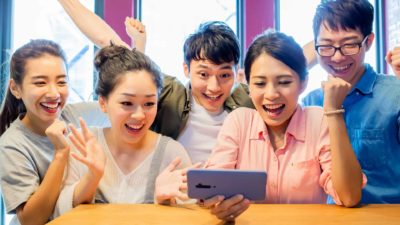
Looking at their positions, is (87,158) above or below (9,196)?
above

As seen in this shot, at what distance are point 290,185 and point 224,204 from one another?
1.41 feet

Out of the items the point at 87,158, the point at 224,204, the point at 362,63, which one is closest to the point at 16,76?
the point at 87,158

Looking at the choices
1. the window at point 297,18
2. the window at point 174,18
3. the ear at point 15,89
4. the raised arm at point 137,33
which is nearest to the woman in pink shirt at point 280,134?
the raised arm at point 137,33

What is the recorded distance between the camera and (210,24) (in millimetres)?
1880

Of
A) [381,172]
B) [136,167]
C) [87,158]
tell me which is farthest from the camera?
[381,172]

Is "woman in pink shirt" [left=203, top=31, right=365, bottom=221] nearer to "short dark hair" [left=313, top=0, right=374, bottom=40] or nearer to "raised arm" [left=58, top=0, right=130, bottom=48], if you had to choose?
"short dark hair" [left=313, top=0, right=374, bottom=40]

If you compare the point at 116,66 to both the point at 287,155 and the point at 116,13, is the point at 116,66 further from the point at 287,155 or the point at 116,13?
the point at 116,13

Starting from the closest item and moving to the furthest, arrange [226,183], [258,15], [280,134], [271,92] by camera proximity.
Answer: [226,183]
[271,92]
[280,134]
[258,15]

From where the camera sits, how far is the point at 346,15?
1.73 metres

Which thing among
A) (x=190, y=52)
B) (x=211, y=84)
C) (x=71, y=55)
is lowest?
(x=211, y=84)

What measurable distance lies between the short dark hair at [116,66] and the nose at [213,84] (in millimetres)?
207

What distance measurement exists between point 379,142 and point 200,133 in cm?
74

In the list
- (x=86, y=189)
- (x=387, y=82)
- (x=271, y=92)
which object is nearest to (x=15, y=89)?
(x=86, y=189)

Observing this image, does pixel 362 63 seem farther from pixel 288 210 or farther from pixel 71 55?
pixel 71 55
